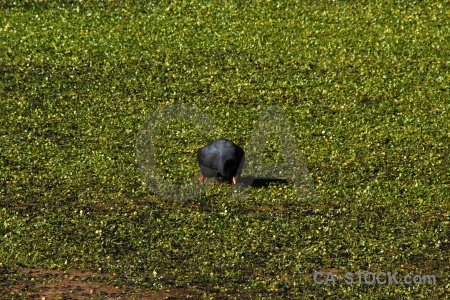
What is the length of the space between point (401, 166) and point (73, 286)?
22.1 feet

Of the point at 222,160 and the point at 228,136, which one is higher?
the point at 228,136

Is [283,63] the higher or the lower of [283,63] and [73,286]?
the higher

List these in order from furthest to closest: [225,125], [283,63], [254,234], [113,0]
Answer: [113,0]
[283,63]
[225,125]
[254,234]

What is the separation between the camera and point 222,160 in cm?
1475

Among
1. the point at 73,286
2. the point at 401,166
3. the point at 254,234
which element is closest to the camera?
the point at 73,286

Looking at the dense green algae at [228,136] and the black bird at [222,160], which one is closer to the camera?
the dense green algae at [228,136]

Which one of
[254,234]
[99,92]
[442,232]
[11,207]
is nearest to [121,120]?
[99,92]

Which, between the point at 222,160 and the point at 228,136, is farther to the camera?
the point at 228,136

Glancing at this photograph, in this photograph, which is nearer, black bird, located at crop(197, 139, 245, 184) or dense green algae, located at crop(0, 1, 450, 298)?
dense green algae, located at crop(0, 1, 450, 298)

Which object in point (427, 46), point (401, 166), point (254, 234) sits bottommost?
point (254, 234)

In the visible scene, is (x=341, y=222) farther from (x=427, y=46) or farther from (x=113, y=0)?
(x=113, y=0)

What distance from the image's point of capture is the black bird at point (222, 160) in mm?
14758

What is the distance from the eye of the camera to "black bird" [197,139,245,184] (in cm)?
1476

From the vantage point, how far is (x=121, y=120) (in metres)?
17.5
